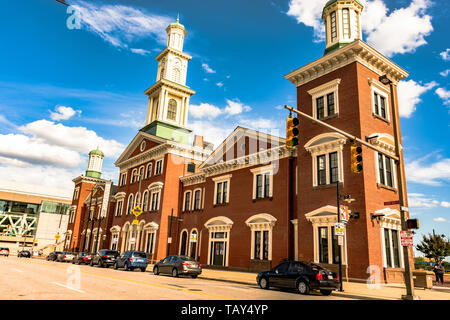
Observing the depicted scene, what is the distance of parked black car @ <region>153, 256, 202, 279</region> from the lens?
2158 cm

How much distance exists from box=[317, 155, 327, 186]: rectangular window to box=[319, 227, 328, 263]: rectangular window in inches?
121

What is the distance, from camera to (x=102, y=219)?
54562 mm

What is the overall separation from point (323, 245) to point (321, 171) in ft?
16.0

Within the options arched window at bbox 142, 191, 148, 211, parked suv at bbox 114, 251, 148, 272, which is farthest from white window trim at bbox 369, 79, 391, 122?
arched window at bbox 142, 191, 148, 211

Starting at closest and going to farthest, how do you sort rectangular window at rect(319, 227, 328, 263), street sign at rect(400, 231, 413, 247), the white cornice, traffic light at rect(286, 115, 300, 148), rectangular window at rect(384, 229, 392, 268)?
traffic light at rect(286, 115, 300, 148) < street sign at rect(400, 231, 413, 247) < rectangular window at rect(384, 229, 392, 268) < rectangular window at rect(319, 227, 328, 263) < the white cornice

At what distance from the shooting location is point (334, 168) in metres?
22.3

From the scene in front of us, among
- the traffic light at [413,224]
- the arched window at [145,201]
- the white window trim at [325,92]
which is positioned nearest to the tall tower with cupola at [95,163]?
the arched window at [145,201]

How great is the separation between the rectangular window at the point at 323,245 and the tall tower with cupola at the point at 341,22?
1367 centimetres

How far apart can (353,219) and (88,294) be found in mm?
15487

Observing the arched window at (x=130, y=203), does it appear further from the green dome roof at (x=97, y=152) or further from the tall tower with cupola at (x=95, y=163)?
the green dome roof at (x=97, y=152)

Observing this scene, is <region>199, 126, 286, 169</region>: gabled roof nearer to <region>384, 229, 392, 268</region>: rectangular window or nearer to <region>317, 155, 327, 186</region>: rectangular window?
<region>317, 155, 327, 186</region>: rectangular window

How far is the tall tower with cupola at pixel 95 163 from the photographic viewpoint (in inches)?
2694

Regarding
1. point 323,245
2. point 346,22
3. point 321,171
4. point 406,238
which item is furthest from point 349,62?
point 406,238
